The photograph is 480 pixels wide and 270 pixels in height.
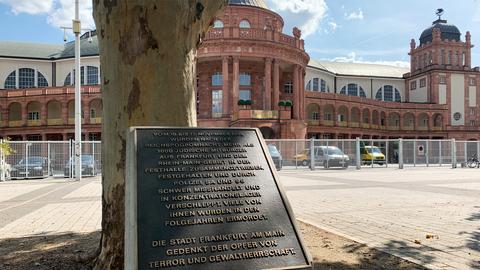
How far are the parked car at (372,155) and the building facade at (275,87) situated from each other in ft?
37.8

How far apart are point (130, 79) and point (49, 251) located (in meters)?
3.12

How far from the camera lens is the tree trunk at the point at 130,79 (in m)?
A: 4.90

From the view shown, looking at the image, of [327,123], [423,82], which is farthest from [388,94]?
[327,123]

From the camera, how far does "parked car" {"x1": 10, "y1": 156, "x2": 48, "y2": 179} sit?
24.6 m

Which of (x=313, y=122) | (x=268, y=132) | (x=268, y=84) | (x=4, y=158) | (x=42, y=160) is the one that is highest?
(x=268, y=84)

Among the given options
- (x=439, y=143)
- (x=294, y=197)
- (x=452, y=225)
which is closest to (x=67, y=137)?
(x=439, y=143)

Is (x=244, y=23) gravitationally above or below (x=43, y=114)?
above

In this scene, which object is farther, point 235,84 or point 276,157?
point 235,84

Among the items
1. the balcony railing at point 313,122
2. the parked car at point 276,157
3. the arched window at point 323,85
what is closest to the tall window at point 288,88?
the balcony railing at point 313,122

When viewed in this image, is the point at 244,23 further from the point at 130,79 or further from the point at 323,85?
the point at 130,79

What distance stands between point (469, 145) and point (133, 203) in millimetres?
38041

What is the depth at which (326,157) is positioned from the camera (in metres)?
31.2

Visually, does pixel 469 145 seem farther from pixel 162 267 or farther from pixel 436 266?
pixel 162 267

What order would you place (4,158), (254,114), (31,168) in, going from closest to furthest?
(4,158) < (31,168) < (254,114)
